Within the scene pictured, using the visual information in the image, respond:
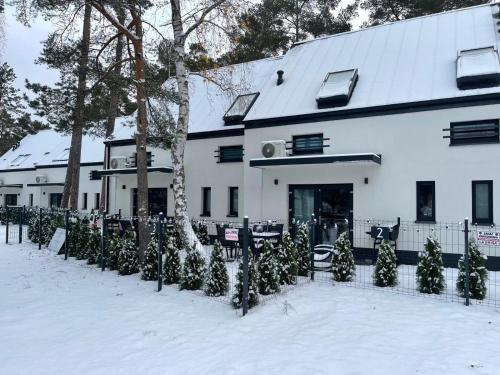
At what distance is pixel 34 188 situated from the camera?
29.9m

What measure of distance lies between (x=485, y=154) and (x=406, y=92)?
2.73m

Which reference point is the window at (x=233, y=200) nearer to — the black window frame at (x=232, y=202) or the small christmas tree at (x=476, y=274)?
the black window frame at (x=232, y=202)

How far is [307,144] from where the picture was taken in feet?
42.9

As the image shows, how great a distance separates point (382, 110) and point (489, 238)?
563 centimetres

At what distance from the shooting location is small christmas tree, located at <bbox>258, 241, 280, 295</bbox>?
7.61 meters

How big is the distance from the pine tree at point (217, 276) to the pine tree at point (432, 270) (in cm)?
377

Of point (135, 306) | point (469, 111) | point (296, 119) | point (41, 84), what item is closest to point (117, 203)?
point (41, 84)

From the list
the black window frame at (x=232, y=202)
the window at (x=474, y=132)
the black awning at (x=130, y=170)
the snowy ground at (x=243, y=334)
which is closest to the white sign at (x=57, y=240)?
the snowy ground at (x=243, y=334)

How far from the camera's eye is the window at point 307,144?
12.8 metres

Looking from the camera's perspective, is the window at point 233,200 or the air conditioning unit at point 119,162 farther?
the air conditioning unit at point 119,162

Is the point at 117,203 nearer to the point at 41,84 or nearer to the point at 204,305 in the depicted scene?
the point at 41,84

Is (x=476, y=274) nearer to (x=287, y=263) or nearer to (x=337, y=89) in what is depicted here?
(x=287, y=263)

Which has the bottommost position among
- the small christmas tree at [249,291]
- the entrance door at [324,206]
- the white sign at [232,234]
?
the small christmas tree at [249,291]

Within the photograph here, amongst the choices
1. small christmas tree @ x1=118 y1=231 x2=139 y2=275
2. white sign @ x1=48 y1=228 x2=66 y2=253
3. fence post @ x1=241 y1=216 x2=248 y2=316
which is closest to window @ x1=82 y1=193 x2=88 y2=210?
white sign @ x1=48 y1=228 x2=66 y2=253
